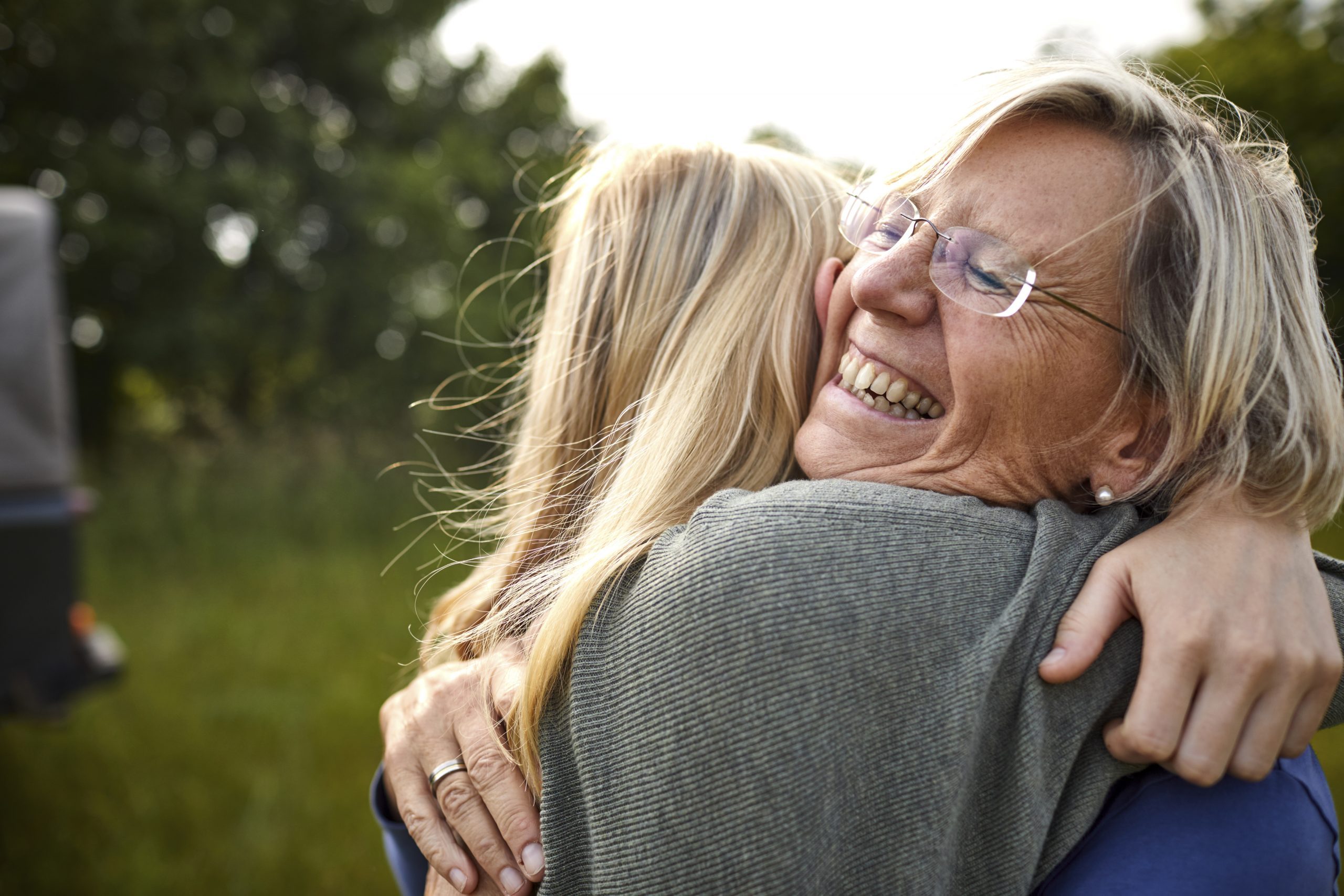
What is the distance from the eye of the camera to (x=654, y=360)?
1.90 meters

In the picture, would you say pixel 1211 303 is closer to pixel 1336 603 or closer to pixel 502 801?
pixel 1336 603

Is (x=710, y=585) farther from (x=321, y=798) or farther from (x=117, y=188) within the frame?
(x=117, y=188)

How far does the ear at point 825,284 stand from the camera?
1.82 metres

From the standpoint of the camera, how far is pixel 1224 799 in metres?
1.23

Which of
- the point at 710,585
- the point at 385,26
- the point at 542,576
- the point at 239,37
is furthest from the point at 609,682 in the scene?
the point at 385,26

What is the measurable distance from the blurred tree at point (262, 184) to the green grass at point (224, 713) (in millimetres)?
3993

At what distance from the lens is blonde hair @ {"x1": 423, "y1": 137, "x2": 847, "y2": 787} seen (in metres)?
1.70

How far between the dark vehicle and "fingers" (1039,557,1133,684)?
4.81m

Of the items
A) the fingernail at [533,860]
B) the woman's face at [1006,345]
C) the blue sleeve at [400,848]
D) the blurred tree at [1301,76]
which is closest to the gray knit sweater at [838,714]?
the fingernail at [533,860]

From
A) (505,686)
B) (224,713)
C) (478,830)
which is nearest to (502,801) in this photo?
(478,830)

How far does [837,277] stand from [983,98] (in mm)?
417

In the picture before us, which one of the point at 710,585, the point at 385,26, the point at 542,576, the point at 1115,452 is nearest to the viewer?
the point at 710,585

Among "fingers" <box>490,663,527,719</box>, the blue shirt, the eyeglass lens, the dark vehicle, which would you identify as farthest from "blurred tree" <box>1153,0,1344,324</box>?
the dark vehicle

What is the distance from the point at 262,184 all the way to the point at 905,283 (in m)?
13.4
